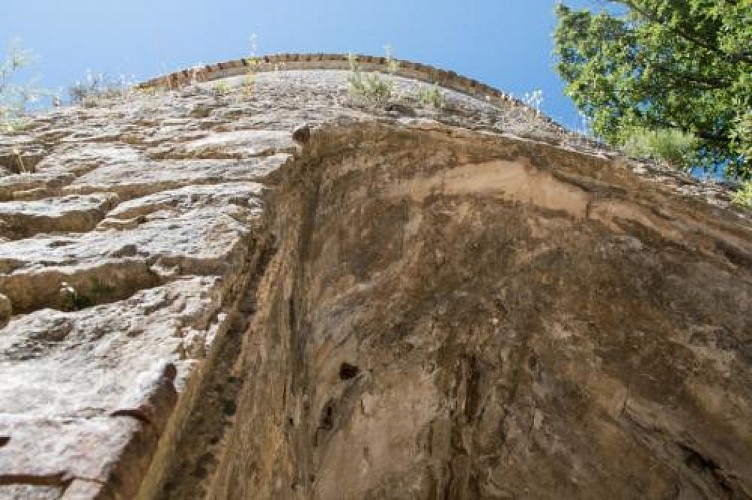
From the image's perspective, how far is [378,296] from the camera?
378 cm

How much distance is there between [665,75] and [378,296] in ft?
24.8

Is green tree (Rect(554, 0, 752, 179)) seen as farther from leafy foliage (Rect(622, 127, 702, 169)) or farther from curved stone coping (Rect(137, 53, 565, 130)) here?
leafy foliage (Rect(622, 127, 702, 169))

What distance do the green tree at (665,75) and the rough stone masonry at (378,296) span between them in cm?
509

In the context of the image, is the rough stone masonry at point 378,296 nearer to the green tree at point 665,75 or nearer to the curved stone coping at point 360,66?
the curved stone coping at point 360,66

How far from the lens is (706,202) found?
359 centimetres

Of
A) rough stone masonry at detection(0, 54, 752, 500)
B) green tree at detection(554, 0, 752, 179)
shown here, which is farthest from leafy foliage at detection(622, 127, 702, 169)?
green tree at detection(554, 0, 752, 179)

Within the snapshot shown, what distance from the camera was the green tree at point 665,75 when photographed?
9.02 m

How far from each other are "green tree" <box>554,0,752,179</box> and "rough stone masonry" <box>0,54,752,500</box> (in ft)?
16.7

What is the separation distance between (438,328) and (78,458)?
3.04 meters

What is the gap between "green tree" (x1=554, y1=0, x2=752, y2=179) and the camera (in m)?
9.02

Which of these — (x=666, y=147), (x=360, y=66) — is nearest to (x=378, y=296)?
(x=666, y=147)

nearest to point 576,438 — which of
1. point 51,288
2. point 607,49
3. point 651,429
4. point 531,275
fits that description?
point 651,429

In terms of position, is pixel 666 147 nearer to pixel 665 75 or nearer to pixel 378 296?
pixel 378 296

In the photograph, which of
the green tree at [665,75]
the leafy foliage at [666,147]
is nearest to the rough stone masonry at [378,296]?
the leafy foliage at [666,147]
